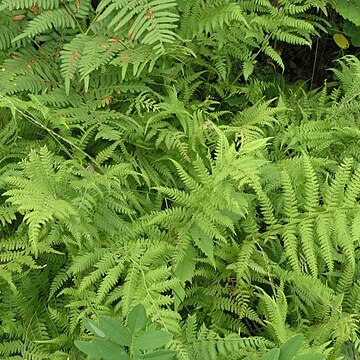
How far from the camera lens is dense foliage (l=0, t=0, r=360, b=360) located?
2.20 m

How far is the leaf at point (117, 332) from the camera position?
4.83 feet

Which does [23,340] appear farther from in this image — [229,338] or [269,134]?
[269,134]

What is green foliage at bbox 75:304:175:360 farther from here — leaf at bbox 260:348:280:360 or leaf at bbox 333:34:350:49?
leaf at bbox 333:34:350:49

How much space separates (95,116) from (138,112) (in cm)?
22

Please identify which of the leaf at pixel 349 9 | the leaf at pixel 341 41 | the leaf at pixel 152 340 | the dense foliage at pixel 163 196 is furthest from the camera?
the leaf at pixel 341 41

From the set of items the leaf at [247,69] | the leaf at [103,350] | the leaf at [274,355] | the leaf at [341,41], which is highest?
the leaf at [341,41]

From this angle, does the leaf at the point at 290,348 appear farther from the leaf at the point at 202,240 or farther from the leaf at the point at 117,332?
the leaf at the point at 202,240

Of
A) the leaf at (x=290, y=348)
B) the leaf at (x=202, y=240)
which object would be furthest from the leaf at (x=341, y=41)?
the leaf at (x=290, y=348)

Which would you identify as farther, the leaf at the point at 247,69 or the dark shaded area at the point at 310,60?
the dark shaded area at the point at 310,60

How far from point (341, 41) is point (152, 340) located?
2889 mm

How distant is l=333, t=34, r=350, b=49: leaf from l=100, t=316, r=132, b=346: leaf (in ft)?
9.39

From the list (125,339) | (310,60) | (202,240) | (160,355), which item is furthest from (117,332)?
(310,60)

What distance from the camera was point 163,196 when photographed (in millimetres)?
2625

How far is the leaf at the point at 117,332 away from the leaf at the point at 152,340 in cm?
3
